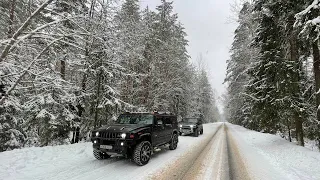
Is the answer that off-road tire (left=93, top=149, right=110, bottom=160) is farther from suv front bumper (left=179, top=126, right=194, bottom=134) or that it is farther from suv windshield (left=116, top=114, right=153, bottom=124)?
Result: suv front bumper (left=179, top=126, right=194, bottom=134)

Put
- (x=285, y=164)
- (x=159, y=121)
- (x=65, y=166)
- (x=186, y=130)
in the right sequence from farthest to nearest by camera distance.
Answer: (x=186, y=130), (x=159, y=121), (x=285, y=164), (x=65, y=166)

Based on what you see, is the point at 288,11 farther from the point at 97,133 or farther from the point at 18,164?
the point at 18,164

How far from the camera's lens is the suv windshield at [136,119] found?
27.5 feet

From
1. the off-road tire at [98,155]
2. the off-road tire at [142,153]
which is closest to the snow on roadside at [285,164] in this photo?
the off-road tire at [142,153]

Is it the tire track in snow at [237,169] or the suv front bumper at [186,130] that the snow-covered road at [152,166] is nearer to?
the tire track in snow at [237,169]

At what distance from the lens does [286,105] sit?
10.2 metres

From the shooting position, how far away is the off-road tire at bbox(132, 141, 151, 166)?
685 cm

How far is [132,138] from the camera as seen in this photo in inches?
268

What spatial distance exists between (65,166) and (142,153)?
2.60 metres

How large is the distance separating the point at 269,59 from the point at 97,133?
33.4 ft

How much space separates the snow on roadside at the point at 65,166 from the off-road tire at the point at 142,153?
19cm

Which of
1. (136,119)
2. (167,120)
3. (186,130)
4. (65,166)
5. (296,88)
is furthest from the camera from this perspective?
(186,130)

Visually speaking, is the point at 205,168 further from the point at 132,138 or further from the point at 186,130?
the point at 186,130

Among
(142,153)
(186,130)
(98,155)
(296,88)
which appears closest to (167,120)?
(142,153)
